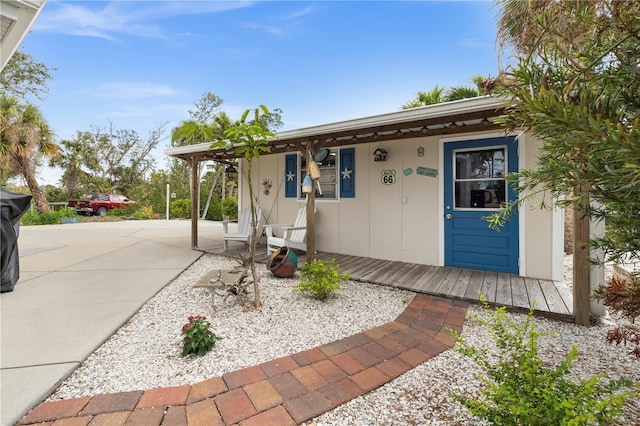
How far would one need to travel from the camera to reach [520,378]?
3.88 ft

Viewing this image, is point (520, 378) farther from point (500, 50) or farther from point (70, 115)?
point (70, 115)

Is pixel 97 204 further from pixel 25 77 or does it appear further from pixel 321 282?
pixel 321 282

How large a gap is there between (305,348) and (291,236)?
325 cm

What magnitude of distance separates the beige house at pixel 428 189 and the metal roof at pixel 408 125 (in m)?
0.01

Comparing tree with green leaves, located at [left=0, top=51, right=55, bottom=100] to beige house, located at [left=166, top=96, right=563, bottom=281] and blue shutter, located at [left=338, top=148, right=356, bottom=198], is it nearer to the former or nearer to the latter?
beige house, located at [left=166, top=96, right=563, bottom=281]

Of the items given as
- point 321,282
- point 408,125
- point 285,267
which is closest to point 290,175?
point 285,267

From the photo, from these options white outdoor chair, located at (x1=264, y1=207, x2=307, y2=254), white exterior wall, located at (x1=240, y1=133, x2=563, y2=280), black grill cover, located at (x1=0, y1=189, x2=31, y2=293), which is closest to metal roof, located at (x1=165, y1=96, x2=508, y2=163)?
white exterior wall, located at (x1=240, y1=133, x2=563, y2=280)

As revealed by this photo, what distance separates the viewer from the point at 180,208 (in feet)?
45.8

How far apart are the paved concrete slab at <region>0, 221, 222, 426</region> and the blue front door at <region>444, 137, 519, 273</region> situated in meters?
4.21

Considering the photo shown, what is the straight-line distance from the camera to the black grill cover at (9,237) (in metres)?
3.27

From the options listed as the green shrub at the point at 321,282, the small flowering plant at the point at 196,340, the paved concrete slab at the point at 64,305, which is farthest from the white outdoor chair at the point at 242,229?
the small flowering plant at the point at 196,340

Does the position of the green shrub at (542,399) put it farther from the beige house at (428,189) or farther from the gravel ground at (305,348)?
the beige house at (428,189)

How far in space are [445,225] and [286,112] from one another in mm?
12852

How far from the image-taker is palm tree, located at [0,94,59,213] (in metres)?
9.50
